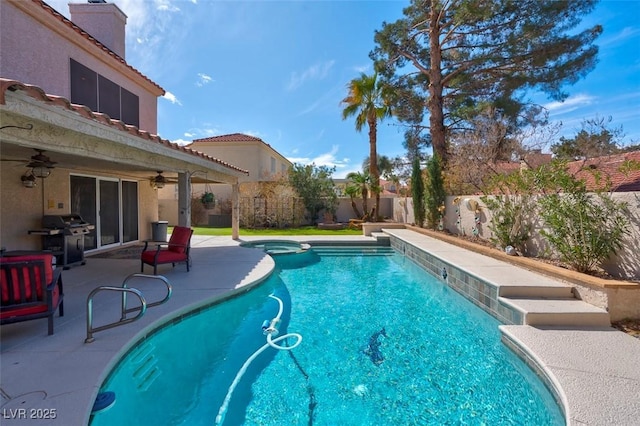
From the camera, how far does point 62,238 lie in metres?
9.17

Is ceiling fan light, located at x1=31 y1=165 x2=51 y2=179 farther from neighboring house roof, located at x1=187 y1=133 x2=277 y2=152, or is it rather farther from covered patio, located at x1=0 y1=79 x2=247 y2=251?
neighboring house roof, located at x1=187 y1=133 x2=277 y2=152

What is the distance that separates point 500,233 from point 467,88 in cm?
1227

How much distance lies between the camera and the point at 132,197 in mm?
14531

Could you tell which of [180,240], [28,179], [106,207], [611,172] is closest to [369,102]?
[611,172]

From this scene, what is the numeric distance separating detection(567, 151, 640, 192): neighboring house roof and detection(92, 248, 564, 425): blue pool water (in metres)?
4.19

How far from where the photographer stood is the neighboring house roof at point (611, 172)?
6674 mm

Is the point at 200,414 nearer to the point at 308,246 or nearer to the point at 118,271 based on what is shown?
the point at 118,271

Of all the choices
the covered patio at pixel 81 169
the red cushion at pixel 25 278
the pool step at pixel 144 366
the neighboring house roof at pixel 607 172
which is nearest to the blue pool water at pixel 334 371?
the pool step at pixel 144 366

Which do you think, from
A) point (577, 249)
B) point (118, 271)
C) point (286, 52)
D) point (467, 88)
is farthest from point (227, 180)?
point (467, 88)

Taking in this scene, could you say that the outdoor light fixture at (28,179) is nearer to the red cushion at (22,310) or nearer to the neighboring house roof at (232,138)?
the red cushion at (22,310)

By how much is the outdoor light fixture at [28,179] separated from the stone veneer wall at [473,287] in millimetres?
12373

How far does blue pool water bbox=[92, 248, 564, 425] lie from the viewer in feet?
12.5

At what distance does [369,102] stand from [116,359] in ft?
66.5

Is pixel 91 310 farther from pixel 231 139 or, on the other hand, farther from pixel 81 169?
pixel 231 139
